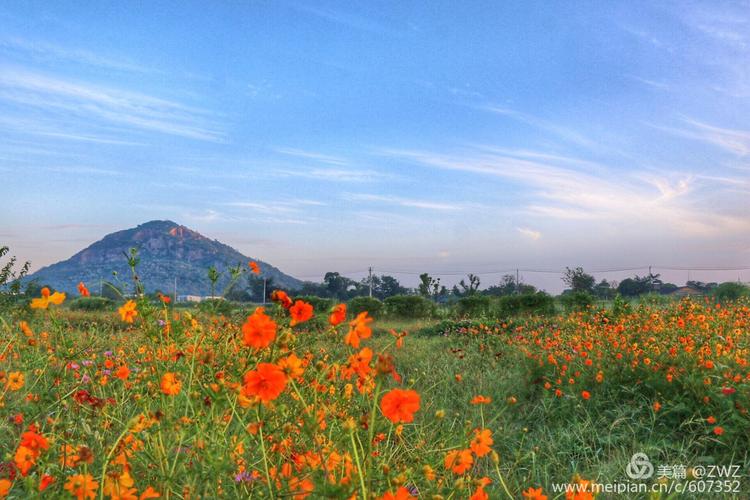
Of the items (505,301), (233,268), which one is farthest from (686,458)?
(505,301)

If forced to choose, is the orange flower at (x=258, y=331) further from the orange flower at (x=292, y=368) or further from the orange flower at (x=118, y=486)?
the orange flower at (x=118, y=486)

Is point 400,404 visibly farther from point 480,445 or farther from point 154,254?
point 154,254

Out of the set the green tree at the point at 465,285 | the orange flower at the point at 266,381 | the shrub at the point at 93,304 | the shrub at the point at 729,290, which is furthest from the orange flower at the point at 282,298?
the green tree at the point at 465,285

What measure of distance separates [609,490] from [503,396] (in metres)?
2.01

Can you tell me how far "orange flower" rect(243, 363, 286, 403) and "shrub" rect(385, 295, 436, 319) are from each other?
45.5 ft

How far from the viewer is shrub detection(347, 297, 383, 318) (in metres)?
15.0

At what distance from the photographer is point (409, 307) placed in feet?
49.8

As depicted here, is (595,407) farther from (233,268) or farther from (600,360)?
(233,268)

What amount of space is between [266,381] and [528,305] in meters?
13.1

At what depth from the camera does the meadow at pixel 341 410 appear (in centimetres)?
141

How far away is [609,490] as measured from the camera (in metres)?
2.84

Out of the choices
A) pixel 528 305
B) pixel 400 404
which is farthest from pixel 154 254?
pixel 400 404

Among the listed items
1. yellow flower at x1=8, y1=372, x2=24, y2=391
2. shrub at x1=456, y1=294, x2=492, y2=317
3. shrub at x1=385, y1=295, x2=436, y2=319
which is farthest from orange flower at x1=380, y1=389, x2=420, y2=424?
shrub at x1=385, y1=295, x2=436, y2=319

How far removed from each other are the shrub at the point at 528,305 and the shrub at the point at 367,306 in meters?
3.11
